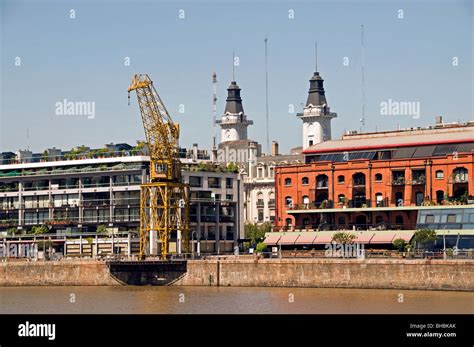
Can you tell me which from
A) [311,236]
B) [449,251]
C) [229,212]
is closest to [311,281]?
[449,251]

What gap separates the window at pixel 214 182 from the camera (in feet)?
540

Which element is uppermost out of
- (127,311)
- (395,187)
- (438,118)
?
(438,118)

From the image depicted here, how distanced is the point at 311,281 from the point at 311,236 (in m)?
22.0

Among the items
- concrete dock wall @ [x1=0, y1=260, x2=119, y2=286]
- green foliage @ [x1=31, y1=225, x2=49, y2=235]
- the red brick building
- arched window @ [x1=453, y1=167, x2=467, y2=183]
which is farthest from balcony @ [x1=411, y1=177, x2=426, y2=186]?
green foliage @ [x1=31, y1=225, x2=49, y2=235]

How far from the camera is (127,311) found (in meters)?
94.1

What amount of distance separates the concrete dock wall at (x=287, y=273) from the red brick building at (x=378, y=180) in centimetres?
1863

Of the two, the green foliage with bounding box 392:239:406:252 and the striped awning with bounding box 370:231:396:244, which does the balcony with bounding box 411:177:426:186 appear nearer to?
the striped awning with bounding box 370:231:396:244

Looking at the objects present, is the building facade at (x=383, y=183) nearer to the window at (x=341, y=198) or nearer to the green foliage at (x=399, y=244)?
the window at (x=341, y=198)

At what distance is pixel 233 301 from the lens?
4011 inches

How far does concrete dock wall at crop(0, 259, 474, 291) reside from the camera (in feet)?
359

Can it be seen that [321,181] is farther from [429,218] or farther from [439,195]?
[429,218]

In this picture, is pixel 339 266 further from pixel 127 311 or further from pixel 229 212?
pixel 229 212

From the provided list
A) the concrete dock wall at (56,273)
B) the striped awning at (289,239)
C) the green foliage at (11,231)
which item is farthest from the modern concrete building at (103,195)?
the concrete dock wall at (56,273)

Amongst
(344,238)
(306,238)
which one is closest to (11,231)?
(306,238)
